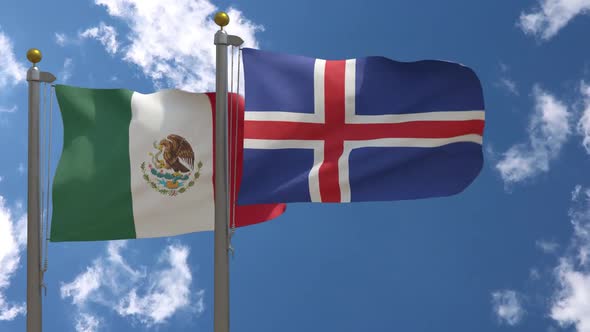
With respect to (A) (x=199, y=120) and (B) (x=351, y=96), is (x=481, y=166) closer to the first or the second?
(B) (x=351, y=96)

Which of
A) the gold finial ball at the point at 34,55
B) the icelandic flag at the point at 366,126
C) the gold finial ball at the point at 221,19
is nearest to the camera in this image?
the gold finial ball at the point at 221,19

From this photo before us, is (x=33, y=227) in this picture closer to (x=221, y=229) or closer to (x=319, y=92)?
(x=221, y=229)

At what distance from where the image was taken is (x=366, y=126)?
246 inches

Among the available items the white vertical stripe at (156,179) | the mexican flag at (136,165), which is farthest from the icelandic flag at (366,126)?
the white vertical stripe at (156,179)

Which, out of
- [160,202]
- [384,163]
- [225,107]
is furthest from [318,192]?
[160,202]

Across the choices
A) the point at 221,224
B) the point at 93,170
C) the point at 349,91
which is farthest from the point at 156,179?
the point at 349,91

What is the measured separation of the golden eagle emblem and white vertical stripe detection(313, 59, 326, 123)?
1.22 m

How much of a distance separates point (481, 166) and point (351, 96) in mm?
A: 1208

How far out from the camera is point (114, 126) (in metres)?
6.74

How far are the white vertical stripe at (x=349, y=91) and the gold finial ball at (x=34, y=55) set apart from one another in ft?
8.39

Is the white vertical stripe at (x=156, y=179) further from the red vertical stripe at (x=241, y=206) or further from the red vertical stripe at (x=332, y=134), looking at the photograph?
Answer: the red vertical stripe at (x=332, y=134)

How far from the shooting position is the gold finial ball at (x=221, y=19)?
5.79 metres

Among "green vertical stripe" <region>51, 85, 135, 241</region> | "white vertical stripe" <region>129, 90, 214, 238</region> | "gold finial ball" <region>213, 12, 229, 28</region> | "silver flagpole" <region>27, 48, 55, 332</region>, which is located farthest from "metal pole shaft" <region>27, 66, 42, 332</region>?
"gold finial ball" <region>213, 12, 229, 28</region>

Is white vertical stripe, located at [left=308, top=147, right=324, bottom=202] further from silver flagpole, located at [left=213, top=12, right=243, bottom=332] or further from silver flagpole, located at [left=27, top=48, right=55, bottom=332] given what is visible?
silver flagpole, located at [left=27, top=48, right=55, bottom=332]
